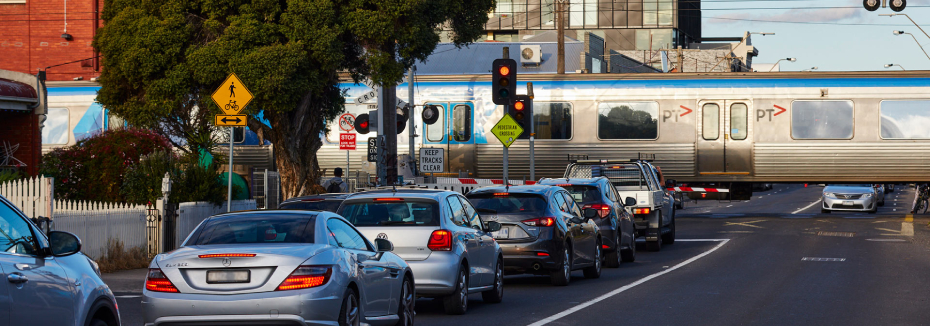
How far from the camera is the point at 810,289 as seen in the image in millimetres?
15031

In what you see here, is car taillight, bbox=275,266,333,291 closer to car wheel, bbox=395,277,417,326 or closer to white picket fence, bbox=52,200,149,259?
car wheel, bbox=395,277,417,326

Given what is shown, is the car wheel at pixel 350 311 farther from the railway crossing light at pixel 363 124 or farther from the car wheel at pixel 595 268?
the railway crossing light at pixel 363 124

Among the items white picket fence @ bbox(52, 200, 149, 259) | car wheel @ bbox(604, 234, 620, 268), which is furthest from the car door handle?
car wheel @ bbox(604, 234, 620, 268)

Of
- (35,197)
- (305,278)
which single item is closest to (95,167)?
(35,197)

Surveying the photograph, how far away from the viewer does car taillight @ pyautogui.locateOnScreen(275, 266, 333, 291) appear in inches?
327

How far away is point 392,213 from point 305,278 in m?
3.85

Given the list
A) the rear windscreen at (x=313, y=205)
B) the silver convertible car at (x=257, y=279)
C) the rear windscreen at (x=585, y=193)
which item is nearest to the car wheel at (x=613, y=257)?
the rear windscreen at (x=585, y=193)

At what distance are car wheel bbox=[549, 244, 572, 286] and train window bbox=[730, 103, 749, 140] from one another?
1669 cm

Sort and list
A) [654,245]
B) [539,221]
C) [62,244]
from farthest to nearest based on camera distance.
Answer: [654,245]
[539,221]
[62,244]

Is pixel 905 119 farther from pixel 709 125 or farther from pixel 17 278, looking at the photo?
pixel 17 278

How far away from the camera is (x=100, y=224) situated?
17109mm

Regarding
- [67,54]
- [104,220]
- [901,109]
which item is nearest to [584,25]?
[67,54]

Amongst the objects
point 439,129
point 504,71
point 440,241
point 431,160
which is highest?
point 504,71

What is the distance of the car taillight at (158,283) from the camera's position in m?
8.47
